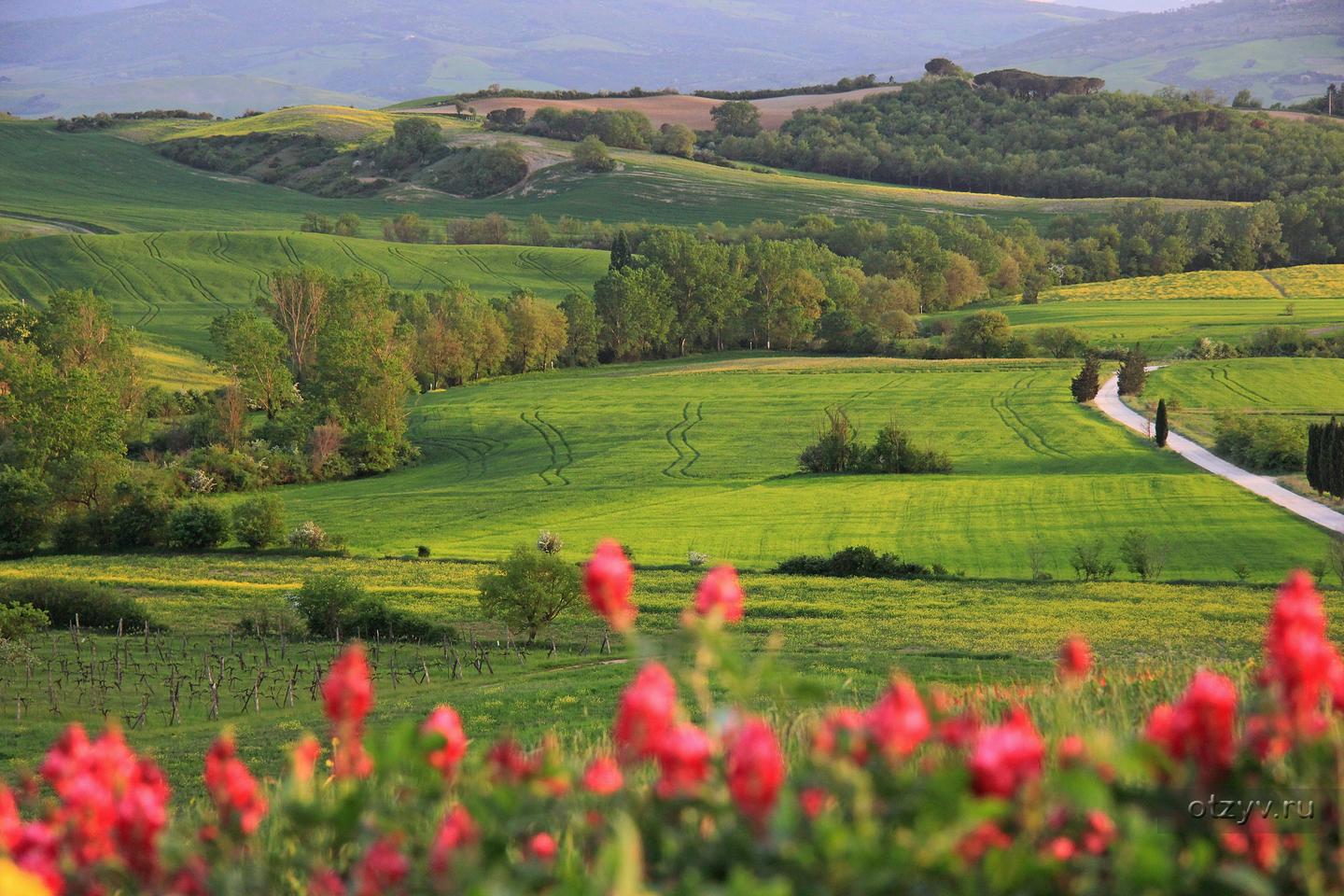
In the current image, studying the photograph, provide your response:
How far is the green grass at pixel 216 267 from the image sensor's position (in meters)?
132

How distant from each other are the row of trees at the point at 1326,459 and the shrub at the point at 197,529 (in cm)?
5122

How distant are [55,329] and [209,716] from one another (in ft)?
241

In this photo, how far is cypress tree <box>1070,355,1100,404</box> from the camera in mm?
90938

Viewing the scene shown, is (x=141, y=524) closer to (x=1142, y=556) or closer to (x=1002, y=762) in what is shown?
(x=1142, y=556)

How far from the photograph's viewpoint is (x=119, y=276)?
141 meters

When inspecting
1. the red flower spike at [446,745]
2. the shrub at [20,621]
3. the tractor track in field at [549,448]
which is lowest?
the tractor track in field at [549,448]

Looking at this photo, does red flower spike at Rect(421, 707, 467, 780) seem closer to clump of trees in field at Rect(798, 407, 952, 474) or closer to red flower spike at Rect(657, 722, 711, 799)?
red flower spike at Rect(657, 722, 711, 799)

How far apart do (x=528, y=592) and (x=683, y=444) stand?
47060 mm

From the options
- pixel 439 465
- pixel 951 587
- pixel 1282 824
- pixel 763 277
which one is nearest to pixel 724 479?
pixel 439 465

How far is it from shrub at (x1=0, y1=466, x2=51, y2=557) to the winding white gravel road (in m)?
58.7

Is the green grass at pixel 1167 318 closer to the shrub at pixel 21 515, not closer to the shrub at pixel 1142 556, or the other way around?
the shrub at pixel 1142 556

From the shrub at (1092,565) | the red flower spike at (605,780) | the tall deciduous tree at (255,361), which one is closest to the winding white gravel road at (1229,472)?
the shrub at (1092,565)

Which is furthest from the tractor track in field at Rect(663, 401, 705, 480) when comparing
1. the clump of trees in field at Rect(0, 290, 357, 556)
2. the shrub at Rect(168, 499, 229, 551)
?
the shrub at Rect(168, 499, 229, 551)

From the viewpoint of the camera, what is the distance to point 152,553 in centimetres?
6084
